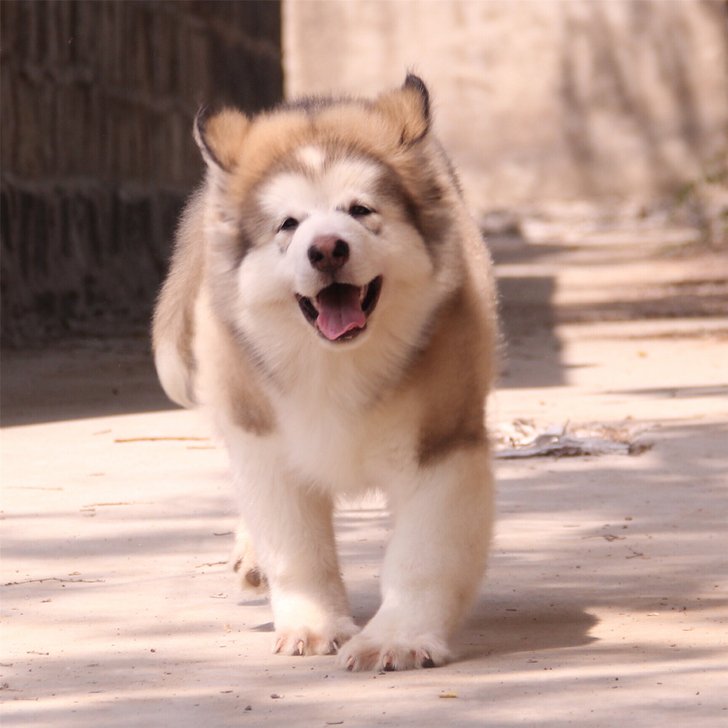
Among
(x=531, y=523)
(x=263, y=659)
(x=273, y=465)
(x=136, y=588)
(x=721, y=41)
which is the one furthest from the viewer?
(x=721, y=41)

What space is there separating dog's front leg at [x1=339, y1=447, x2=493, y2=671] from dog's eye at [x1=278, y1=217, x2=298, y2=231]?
0.72 metres

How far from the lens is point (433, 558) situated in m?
3.55

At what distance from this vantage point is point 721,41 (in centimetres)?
2539

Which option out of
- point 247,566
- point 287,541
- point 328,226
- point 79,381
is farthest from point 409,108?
point 79,381

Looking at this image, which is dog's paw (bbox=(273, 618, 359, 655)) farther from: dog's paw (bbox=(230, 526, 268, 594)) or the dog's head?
the dog's head

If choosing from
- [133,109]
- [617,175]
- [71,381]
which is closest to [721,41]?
[617,175]

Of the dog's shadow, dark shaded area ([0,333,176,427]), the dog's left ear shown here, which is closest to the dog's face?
the dog's left ear

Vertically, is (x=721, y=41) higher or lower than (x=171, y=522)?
higher

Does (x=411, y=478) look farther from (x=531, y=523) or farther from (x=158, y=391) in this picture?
(x=158, y=391)

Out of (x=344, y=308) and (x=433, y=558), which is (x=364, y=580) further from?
(x=344, y=308)

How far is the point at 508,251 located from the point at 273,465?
65.2 feet

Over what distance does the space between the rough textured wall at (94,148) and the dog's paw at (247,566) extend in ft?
21.5

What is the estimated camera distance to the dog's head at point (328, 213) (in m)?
3.51

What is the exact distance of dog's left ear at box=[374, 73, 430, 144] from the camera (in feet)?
12.6
